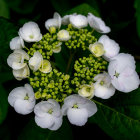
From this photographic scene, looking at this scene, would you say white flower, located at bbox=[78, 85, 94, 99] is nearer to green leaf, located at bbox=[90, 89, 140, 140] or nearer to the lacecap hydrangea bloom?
the lacecap hydrangea bloom

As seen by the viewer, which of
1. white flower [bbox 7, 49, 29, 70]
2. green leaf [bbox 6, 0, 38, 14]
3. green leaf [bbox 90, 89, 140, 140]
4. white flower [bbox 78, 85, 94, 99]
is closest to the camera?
white flower [bbox 78, 85, 94, 99]

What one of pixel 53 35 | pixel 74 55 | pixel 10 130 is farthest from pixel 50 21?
pixel 10 130

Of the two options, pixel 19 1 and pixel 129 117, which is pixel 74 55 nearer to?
pixel 129 117

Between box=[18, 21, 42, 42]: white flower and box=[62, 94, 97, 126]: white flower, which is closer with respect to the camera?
box=[62, 94, 97, 126]: white flower

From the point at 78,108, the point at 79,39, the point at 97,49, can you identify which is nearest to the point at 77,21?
the point at 79,39

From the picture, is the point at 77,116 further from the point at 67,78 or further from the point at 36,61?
the point at 36,61

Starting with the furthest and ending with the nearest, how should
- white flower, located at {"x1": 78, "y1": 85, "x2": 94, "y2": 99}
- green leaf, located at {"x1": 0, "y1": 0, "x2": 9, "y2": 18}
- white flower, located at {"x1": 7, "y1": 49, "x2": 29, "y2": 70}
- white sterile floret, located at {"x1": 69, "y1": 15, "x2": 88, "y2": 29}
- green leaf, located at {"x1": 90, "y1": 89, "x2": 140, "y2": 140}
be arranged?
green leaf, located at {"x1": 0, "y1": 0, "x2": 9, "y2": 18}, white sterile floret, located at {"x1": 69, "y1": 15, "x2": 88, "y2": 29}, green leaf, located at {"x1": 90, "y1": 89, "x2": 140, "y2": 140}, white flower, located at {"x1": 7, "y1": 49, "x2": 29, "y2": 70}, white flower, located at {"x1": 78, "y1": 85, "x2": 94, "y2": 99}

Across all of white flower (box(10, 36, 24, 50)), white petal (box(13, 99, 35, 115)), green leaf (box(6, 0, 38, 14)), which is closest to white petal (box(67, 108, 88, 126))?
white petal (box(13, 99, 35, 115))
